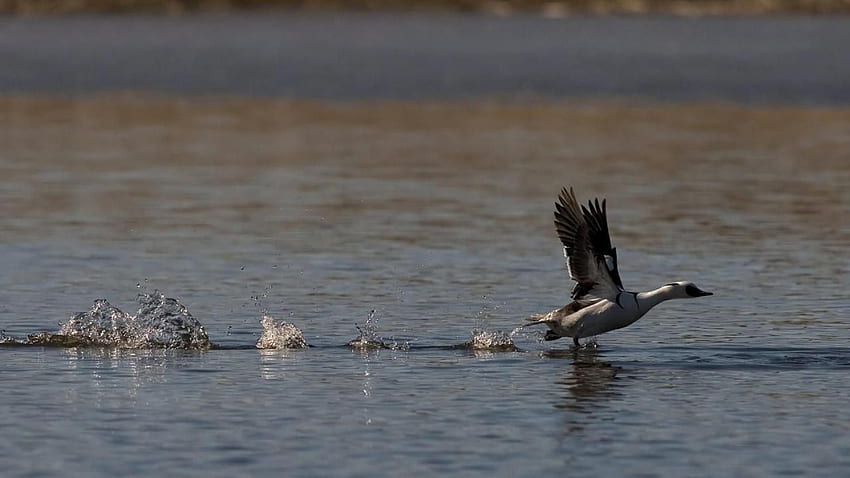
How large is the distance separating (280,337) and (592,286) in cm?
249

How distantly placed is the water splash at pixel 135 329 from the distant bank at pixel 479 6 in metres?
70.3

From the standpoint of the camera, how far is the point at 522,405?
12.9 metres

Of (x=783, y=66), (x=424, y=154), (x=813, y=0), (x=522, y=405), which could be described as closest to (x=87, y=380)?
(x=522, y=405)

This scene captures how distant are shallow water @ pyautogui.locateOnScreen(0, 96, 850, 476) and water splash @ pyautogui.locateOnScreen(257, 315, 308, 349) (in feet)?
0.56

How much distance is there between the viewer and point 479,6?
303ft

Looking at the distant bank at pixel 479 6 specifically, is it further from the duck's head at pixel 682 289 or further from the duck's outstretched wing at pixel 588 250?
the duck's outstretched wing at pixel 588 250

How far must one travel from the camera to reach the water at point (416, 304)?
11.8 meters

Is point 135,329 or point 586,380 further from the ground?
point 135,329

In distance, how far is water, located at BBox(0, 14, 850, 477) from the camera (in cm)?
1182

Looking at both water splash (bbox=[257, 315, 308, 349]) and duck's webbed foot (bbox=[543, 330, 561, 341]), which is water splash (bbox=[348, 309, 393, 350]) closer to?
water splash (bbox=[257, 315, 308, 349])

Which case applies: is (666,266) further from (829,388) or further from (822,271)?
(829,388)

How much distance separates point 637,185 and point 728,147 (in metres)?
6.23

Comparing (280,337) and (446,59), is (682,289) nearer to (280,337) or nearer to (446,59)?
(280,337)

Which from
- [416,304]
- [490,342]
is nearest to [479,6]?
[416,304]
